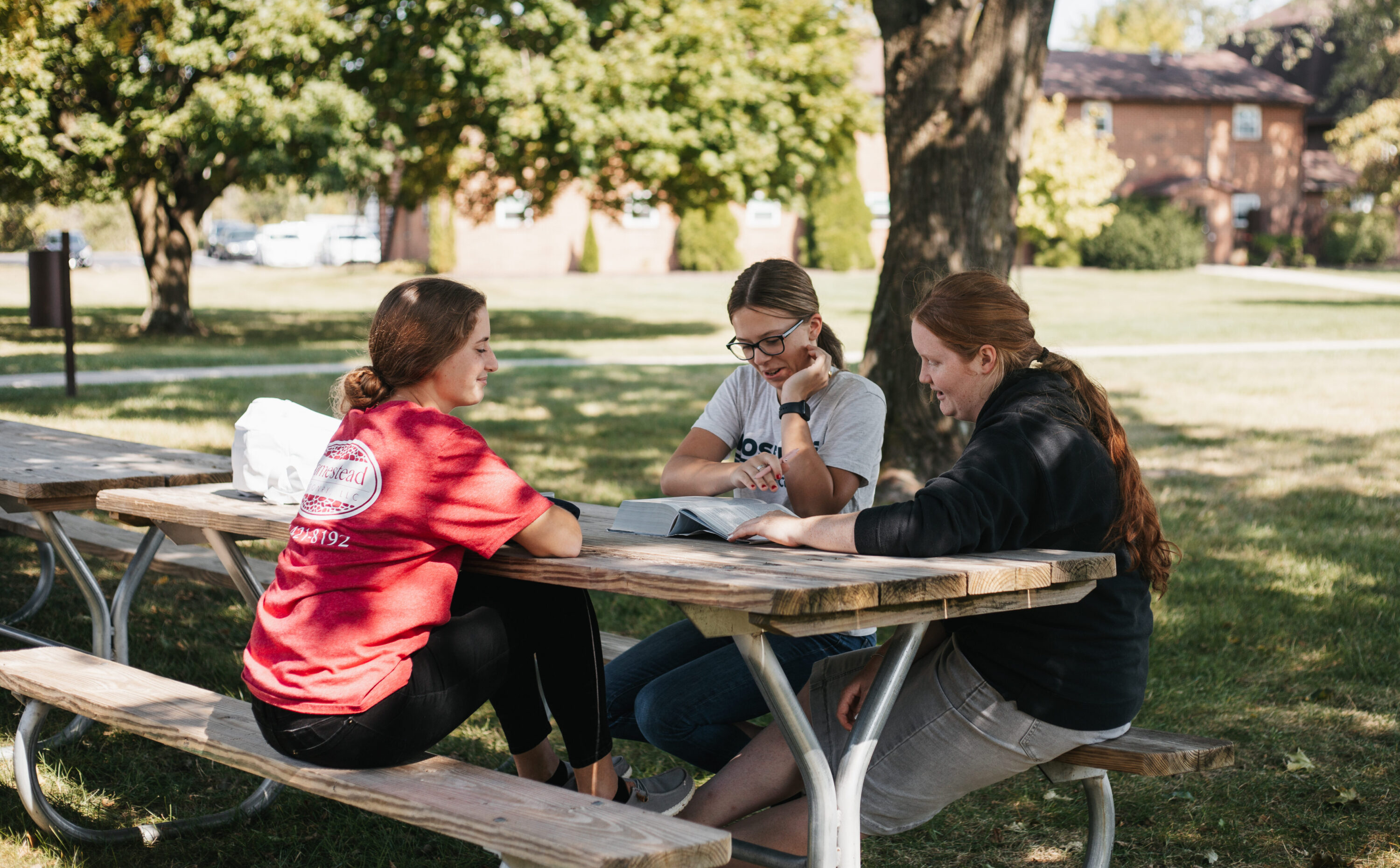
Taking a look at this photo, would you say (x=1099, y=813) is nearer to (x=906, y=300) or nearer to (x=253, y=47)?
(x=906, y=300)

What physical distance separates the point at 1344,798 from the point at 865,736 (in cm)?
210

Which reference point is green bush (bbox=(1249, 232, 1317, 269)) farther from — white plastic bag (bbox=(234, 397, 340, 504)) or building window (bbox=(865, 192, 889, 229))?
white plastic bag (bbox=(234, 397, 340, 504))

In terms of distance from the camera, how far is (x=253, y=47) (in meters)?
17.5

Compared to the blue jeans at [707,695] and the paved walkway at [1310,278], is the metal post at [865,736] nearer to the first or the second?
the blue jeans at [707,695]

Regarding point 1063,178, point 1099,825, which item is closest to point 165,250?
point 1099,825

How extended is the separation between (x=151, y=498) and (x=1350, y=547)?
5.95 m

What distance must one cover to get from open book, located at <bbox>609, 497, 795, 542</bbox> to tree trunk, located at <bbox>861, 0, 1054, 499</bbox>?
12.8 feet

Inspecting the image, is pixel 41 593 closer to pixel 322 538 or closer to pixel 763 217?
pixel 322 538

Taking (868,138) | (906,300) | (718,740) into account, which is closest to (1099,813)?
(718,740)

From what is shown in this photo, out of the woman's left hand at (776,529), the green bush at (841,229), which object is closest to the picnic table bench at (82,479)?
the woman's left hand at (776,529)

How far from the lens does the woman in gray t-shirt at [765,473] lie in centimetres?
319

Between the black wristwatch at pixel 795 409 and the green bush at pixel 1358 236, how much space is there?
48.6m

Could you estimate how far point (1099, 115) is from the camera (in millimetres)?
47125

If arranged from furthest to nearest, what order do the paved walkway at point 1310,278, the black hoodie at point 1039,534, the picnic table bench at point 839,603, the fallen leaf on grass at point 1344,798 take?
the paved walkway at point 1310,278 → the fallen leaf on grass at point 1344,798 → the black hoodie at point 1039,534 → the picnic table bench at point 839,603
